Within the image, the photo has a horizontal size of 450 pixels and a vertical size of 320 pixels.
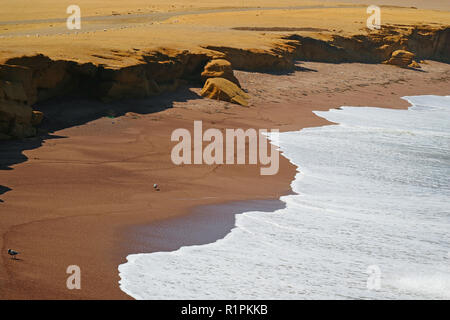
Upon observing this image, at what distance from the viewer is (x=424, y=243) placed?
7668 millimetres

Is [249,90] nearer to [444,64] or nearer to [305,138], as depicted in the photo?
[305,138]

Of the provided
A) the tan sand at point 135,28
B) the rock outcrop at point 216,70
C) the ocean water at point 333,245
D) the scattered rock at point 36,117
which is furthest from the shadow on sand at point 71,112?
the ocean water at point 333,245

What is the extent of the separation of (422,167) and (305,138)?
3.15m

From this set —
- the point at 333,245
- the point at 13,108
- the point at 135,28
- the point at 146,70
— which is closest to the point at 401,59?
the point at 135,28

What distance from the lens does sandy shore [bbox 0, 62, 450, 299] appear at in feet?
20.3

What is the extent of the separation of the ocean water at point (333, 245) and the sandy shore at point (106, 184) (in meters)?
0.39

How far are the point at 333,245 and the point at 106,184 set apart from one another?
3.82m

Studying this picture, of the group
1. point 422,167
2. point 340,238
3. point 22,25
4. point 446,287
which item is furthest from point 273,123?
point 22,25

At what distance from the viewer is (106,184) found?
931 cm

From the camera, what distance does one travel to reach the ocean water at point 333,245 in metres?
6.10

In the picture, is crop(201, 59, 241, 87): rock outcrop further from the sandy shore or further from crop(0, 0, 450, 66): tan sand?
crop(0, 0, 450, 66): tan sand

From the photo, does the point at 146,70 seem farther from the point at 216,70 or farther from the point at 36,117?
→ the point at 36,117

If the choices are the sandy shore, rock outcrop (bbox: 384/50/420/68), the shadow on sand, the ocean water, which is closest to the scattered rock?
the shadow on sand

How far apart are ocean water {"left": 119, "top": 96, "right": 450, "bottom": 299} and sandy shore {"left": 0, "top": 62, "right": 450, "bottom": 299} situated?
394mm
